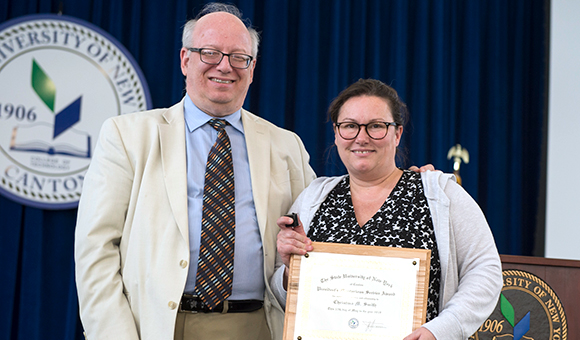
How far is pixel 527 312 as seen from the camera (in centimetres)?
236

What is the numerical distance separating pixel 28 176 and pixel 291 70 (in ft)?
5.01

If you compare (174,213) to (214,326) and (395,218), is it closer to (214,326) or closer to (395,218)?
(214,326)

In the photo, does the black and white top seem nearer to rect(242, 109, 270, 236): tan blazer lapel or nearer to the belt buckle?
rect(242, 109, 270, 236): tan blazer lapel

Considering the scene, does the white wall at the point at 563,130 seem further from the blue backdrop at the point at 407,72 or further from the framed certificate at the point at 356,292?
the framed certificate at the point at 356,292

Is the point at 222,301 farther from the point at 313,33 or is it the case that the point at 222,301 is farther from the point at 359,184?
the point at 313,33

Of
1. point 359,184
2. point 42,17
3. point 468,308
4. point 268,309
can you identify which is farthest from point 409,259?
point 42,17

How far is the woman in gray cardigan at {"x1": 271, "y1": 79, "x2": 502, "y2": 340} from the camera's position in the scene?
155 cm

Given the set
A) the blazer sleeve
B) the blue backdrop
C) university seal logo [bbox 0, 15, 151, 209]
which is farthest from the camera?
the blue backdrop

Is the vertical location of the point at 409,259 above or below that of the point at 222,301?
above

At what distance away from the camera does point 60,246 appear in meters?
2.88

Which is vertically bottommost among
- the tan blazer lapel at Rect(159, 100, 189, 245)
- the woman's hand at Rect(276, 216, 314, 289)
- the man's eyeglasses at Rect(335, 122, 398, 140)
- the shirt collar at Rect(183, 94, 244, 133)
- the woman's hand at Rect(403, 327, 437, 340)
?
the woman's hand at Rect(403, 327, 437, 340)

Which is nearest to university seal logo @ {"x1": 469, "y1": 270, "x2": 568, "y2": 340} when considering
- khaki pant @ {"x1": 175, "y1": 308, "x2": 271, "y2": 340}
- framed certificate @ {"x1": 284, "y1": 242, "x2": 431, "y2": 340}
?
framed certificate @ {"x1": 284, "y1": 242, "x2": 431, "y2": 340}

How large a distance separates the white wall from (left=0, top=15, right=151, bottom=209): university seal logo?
7.73 feet

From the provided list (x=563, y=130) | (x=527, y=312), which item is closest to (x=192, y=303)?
(x=527, y=312)
